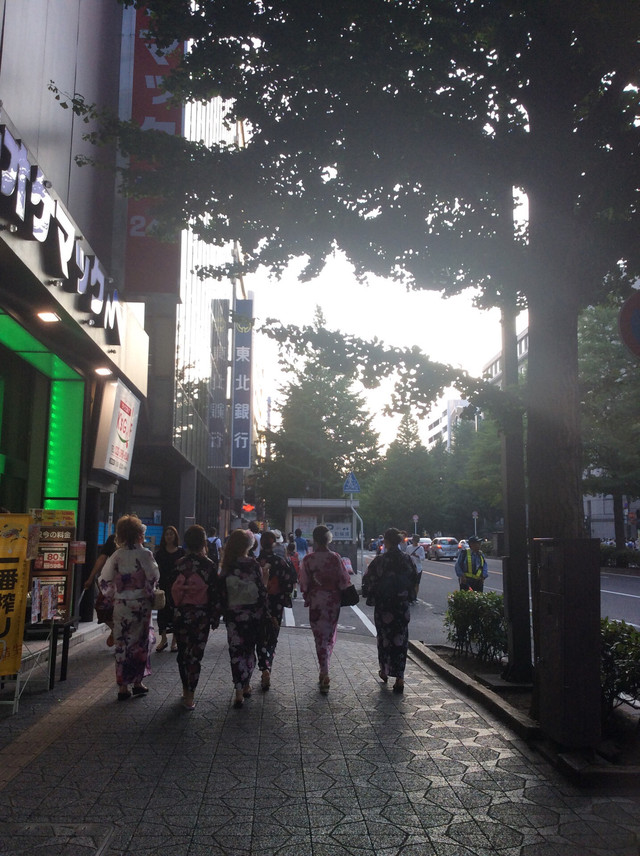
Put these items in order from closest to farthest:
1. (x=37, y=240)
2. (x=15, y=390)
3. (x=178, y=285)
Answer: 1. (x=37, y=240)
2. (x=15, y=390)
3. (x=178, y=285)

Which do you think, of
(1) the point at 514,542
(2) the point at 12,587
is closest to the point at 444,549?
(1) the point at 514,542

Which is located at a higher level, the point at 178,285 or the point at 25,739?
the point at 178,285

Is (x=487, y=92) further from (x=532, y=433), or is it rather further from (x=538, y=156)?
(x=532, y=433)

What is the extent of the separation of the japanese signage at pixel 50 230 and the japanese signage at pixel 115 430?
1.97m

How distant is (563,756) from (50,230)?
7015 millimetres

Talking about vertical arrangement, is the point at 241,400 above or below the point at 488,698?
above

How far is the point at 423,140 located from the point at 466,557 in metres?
9.08

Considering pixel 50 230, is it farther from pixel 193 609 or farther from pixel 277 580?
pixel 277 580

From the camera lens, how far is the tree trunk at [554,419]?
6156 millimetres

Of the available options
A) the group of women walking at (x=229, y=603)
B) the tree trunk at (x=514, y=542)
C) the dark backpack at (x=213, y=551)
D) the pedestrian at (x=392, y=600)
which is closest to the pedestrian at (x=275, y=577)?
the group of women walking at (x=229, y=603)

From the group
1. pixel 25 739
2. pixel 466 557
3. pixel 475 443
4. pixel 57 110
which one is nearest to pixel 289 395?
pixel 475 443

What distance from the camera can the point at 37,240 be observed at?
25.1 feet

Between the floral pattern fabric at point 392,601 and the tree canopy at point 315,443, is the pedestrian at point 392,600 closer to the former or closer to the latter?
the floral pattern fabric at point 392,601

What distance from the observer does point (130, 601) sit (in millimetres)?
7582
